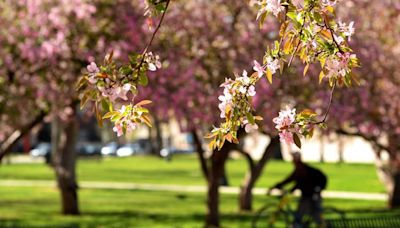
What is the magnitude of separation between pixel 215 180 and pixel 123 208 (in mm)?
8219

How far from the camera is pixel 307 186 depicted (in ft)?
49.8

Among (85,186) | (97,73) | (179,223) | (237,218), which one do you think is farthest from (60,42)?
(85,186)

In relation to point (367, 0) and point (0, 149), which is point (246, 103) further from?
point (367, 0)

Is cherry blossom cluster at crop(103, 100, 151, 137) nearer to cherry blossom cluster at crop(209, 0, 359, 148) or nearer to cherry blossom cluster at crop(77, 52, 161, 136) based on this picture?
cherry blossom cluster at crop(77, 52, 161, 136)

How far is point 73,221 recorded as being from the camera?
22.0 meters

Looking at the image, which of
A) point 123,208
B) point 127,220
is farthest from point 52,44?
point 123,208

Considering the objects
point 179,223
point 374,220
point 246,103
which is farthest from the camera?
point 179,223

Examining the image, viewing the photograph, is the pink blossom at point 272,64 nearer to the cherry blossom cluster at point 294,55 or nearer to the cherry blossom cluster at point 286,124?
the cherry blossom cluster at point 294,55

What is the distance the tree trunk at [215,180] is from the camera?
715 inches

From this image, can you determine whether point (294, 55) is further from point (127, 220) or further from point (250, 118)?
point (127, 220)

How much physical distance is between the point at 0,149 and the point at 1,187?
19033 mm

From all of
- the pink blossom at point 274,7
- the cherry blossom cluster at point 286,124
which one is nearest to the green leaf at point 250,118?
the cherry blossom cluster at point 286,124

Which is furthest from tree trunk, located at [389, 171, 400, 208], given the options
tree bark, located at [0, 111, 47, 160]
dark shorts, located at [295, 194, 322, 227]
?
tree bark, located at [0, 111, 47, 160]

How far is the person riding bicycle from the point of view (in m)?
15.1
